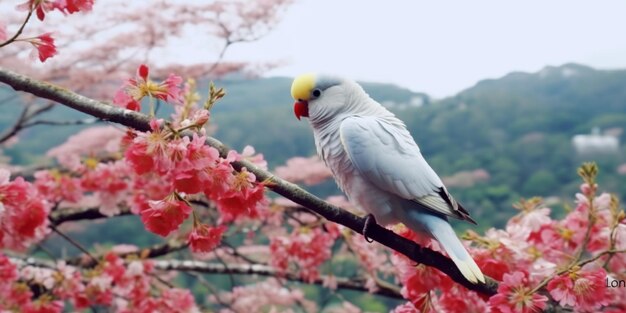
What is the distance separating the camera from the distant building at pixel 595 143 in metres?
1.80

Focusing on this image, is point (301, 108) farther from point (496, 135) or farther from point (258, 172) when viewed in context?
point (496, 135)

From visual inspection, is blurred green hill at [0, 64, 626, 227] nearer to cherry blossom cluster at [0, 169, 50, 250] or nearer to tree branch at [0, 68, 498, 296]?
cherry blossom cluster at [0, 169, 50, 250]

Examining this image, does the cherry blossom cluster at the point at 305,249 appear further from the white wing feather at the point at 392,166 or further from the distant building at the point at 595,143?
the distant building at the point at 595,143

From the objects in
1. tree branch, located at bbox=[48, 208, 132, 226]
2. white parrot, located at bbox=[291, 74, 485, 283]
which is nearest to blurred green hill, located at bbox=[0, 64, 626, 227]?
tree branch, located at bbox=[48, 208, 132, 226]

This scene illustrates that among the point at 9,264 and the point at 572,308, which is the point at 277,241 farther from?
the point at 572,308

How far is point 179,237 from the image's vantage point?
139 centimetres

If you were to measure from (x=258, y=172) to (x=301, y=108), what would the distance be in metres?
0.17

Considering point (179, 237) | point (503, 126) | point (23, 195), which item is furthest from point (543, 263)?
point (503, 126)

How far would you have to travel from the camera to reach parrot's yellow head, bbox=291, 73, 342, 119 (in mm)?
701

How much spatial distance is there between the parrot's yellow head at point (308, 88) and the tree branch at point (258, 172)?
156 mm

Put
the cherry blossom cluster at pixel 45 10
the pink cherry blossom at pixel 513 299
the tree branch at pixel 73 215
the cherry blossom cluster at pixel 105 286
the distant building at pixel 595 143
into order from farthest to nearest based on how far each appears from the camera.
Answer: the distant building at pixel 595 143 < the tree branch at pixel 73 215 < the cherry blossom cluster at pixel 105 286 < the pink cherry blossom at pixel 513 299 < the cherry blossom cluster at pixel 45 10

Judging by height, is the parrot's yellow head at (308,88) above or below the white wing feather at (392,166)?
above

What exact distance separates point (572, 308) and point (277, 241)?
2.49 ft

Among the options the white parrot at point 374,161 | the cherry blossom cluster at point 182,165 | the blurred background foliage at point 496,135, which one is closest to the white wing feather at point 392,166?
the white parrot at point 374,161
